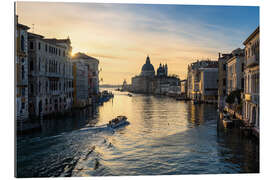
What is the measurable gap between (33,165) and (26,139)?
16.5 ft

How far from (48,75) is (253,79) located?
18.9 m

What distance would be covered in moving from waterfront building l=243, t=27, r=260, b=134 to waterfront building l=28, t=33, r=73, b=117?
691 inches

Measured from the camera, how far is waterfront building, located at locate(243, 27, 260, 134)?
1561 cm

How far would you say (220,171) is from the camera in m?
11.1

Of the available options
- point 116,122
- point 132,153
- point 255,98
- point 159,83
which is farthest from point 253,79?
point 159,83

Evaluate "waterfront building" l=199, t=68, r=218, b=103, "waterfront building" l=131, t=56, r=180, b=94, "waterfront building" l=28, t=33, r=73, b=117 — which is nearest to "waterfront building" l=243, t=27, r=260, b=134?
"waterfront building" l=28, t=33, r=73, b=117

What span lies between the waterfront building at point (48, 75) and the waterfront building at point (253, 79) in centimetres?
1756

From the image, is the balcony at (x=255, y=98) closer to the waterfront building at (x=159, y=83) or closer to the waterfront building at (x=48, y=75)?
the waterfront building at (x=48, y=75)

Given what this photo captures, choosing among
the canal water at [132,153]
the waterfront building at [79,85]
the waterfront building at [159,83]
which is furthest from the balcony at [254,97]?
the waterfront building at [159,83]

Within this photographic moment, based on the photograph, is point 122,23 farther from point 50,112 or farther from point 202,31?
point 50,112

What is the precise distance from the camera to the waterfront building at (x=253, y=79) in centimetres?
1561

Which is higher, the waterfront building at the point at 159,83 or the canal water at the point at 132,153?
the waterfront building at the point at 159,83

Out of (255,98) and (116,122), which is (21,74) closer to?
(116,122)

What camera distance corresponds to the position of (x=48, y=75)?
27.1m
